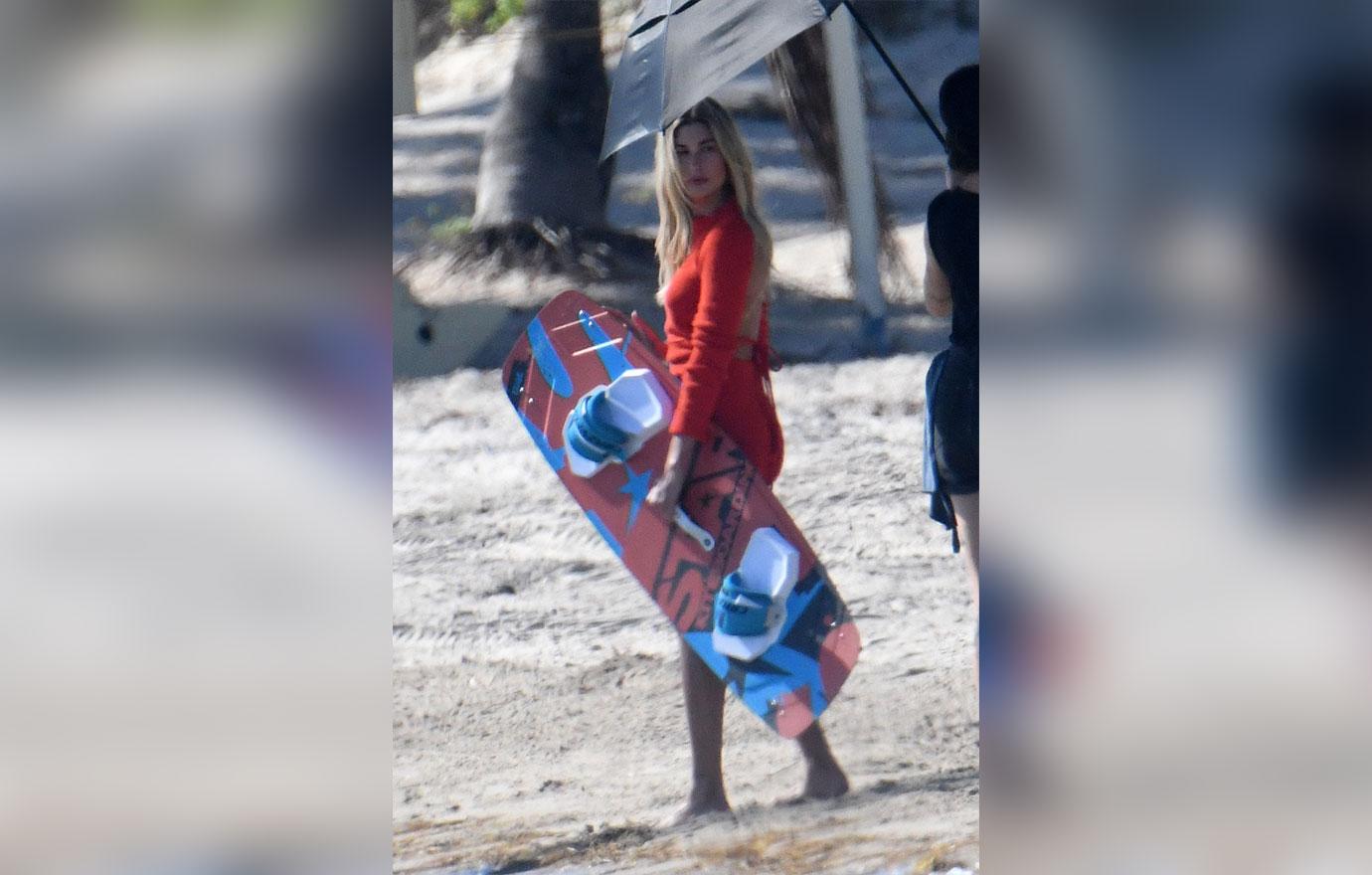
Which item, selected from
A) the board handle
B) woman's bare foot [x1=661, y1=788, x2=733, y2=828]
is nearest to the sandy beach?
woman's bare foot [x1=661, y1=788, x2=733, y2=828]

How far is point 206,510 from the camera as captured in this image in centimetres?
326

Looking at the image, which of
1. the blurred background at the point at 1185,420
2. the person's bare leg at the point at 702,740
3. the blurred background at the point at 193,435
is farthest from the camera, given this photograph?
the person's bare leg at the point at 702,740

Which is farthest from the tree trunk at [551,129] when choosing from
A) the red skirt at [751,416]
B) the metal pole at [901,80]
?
the metal pole at [901,80]

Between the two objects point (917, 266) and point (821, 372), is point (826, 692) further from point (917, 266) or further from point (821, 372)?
point (917, 266)

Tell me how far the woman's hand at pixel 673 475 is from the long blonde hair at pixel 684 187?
379 mm

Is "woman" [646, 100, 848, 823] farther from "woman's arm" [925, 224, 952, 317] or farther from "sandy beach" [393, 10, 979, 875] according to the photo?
"woman's arm" [925, 224, 952, 317]

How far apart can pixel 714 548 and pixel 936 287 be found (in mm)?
795

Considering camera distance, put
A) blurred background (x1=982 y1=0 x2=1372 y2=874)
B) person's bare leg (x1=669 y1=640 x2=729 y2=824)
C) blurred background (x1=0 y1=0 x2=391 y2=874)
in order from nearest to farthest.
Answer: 1. blurred background (x1=0 y1=0 x2=391 y2=874)
2. blurred background (x1=982 y1=0 x2=1372 y2=874)
3. person's bare leg (x1=669 y1=640 x2=729 y2=824)

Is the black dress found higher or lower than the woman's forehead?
lower

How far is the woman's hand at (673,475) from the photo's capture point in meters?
3.70

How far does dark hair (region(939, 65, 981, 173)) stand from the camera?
367cm

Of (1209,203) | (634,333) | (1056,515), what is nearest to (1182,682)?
(1056,515)

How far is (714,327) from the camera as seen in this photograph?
12.0ft

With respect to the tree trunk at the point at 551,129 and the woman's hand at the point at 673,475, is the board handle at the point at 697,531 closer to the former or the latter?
the woman's hand at the point at 673,475
